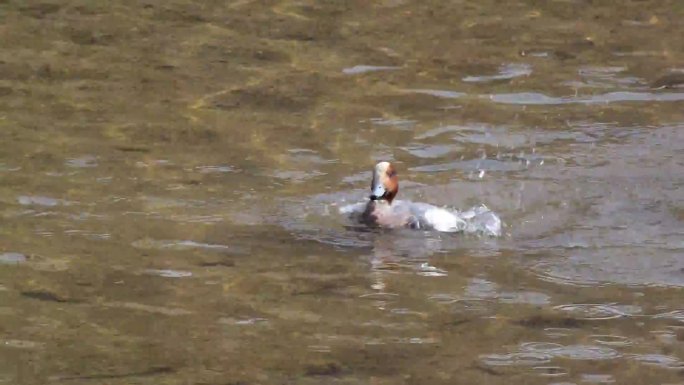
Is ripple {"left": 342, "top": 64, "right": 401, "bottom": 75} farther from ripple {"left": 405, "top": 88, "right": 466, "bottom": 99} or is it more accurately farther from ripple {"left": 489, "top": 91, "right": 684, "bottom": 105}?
ripple {"left": 489, "top": 91, "right": 684, "bottom": 105}

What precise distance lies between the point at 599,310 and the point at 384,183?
195 centimetres

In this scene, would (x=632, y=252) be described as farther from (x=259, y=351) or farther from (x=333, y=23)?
(x=333, y=23)

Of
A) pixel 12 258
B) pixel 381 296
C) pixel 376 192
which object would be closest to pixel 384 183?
pixel 376 192

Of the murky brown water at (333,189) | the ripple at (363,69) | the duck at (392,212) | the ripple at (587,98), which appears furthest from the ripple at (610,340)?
the ripple at (363,69)

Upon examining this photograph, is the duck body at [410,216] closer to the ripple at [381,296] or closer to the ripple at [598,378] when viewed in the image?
the ripple at [381,296]

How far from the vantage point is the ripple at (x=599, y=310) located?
20.5ft

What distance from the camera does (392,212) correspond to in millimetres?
7961

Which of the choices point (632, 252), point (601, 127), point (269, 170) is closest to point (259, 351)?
point (632, 252)

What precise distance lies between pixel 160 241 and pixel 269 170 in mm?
1570

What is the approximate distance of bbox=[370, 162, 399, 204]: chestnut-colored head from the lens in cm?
793

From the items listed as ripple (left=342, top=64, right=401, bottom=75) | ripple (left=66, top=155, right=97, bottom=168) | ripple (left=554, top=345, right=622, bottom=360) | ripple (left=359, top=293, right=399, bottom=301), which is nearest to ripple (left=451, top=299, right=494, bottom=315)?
ripple (left=359, top=293, right=399, bottom=301)

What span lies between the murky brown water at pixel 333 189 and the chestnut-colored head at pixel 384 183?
257mm

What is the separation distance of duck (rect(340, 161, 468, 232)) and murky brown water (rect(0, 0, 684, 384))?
0.10 m

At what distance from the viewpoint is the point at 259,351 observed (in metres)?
5.86
